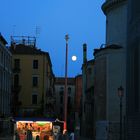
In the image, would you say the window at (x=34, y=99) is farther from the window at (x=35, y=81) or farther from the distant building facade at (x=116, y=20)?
the distant building facade at (x=116, y=20)

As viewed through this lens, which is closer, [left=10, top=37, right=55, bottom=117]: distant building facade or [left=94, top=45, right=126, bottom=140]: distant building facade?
[left=94, top=45, right=126, bottom=140]: distant building facade

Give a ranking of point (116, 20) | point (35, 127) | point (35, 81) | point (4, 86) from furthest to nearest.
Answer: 1. point (35, 81)
2. point (4, 86)
3. point (116, 20)
4. point (35, 127)

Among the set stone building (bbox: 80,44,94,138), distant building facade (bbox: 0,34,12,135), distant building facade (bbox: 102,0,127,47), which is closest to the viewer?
distant building facade (bbox: 102,0,127,47)

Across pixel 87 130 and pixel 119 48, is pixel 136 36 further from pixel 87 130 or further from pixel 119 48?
pixel 87 130

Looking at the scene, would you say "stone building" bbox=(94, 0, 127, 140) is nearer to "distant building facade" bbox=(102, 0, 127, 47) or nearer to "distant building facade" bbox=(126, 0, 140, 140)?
"distant building facade" bbox=(102, 0, 127, 47)

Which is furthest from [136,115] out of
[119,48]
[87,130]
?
[87,130]

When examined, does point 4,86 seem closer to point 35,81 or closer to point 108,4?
point 35,81

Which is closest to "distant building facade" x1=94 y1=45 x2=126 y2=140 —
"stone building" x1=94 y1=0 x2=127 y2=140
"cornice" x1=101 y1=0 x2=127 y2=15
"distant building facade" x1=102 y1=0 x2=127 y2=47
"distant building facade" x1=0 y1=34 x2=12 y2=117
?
"stone building" x1=94 y1=0 x2=127 y2=140

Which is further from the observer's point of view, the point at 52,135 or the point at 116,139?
the point at 116,139

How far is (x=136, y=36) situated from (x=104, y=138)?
16455 millimetres

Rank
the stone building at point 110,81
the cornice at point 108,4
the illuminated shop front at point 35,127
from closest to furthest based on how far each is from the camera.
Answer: the illuminated shop front at point 35,127, the stone building at point 110,81, the cornice at point 108,4

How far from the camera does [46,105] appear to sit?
317ft

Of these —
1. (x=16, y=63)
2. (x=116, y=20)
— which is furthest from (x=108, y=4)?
(x=16, y=63)

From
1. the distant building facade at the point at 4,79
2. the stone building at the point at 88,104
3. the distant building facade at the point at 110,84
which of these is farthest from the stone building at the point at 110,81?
the distant building facade at the point at 4,79
